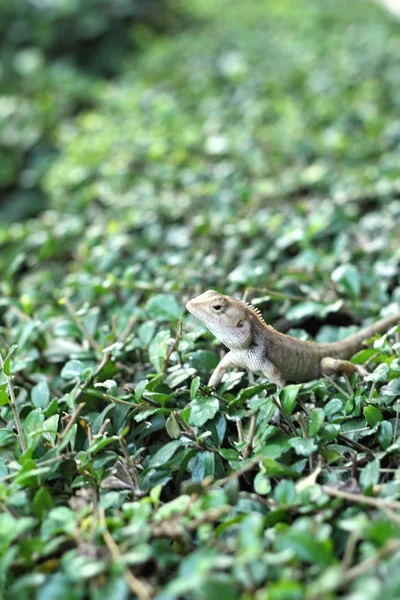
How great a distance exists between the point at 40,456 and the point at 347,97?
424cm

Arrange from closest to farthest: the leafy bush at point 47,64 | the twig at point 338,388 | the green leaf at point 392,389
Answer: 1. the green leaf at point 392,389
2. the twig at point 338,388
3. the leafy bush at point 47,64

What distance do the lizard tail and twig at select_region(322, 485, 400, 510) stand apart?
3.09 ft

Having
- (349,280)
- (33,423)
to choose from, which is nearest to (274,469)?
(33,423)

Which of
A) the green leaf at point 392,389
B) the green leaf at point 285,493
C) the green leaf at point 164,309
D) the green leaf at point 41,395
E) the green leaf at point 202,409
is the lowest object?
the green leaf at point 41,395

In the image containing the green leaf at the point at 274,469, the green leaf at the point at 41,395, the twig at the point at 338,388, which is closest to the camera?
the green leaf at the point at 274,469

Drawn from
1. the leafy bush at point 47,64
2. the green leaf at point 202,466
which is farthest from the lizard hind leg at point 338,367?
the leafy bush at point 47,64

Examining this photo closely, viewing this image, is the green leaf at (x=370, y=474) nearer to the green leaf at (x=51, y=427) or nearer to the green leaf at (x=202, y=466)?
the green leaf at (x=202, y=466)

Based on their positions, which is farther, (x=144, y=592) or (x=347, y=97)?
(x=347, y=97)

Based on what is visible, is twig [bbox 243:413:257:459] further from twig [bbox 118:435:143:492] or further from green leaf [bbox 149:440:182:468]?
twig [bbox 118:435:143:492]

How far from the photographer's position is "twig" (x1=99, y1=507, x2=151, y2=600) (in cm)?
148

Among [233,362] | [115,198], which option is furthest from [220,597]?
[115,198]

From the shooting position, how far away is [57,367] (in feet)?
9.39

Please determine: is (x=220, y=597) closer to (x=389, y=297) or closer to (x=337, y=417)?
(x=337, y=417)

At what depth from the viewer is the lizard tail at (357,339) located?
8.79 ft
